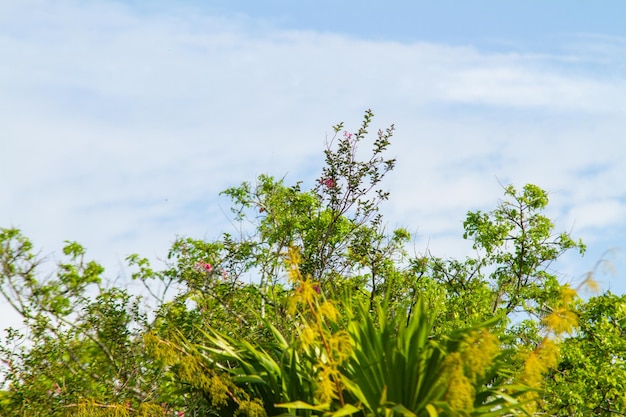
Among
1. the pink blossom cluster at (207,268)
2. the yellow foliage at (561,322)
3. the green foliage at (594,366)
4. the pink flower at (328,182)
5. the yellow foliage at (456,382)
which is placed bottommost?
the yellow foliage at (456,382)

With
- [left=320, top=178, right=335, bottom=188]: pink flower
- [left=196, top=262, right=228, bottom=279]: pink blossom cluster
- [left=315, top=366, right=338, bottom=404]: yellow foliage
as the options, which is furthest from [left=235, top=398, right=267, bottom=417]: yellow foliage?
[left=196, top=262, right=228, bottom=279]: pink blossom cluster

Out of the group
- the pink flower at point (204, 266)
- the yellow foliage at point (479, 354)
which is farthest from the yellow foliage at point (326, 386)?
the pink flower at point (204, 266)

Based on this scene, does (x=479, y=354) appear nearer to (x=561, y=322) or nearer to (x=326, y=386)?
(x=561, y=322)

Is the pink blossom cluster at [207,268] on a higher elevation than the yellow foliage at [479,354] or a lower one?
higher

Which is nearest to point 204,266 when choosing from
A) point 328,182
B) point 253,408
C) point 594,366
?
point 328,182

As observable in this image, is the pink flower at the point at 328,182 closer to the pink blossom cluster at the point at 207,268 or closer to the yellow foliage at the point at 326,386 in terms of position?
the pink blossom cluster at the point at 207,268

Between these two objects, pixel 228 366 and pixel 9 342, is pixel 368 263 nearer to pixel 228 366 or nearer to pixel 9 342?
pixel 9 342

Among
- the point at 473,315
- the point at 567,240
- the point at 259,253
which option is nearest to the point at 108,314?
the point at 259,253

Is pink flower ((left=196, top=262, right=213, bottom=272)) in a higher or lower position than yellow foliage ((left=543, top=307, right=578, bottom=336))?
higher

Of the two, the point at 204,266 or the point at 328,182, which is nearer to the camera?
the point at 328,182

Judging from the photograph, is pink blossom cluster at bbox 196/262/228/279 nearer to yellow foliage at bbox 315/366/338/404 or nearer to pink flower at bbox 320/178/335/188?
pink flower at bbox 320/178/335/188

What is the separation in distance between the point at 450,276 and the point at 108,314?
6.11 m

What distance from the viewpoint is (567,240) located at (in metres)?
15.4

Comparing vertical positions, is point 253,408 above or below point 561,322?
below
